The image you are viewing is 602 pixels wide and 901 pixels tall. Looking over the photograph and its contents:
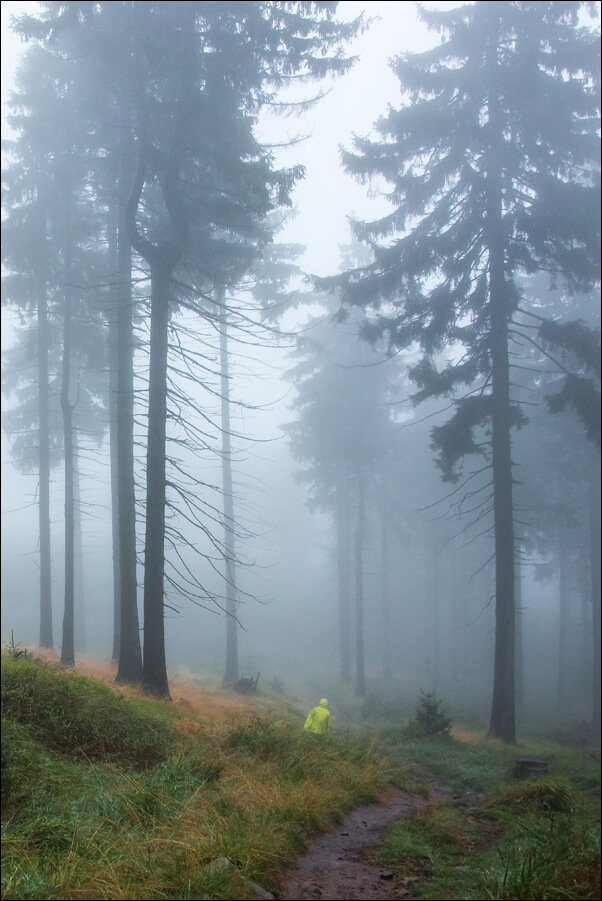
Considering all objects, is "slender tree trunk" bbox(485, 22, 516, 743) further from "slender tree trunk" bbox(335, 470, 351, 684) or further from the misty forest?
"slender tree trunk" bbox(335, 470, 351, 684)

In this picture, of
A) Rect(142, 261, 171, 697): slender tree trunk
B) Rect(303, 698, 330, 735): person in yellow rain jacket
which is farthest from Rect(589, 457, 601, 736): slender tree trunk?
Rect(142, 261, 171, 697): slender tree trunk

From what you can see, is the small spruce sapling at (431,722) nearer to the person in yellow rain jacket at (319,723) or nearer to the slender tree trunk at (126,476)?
the person in yellow rain jacket at (319,723)

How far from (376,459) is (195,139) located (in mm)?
16905

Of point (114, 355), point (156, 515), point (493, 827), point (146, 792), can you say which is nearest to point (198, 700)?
point (156, 515)

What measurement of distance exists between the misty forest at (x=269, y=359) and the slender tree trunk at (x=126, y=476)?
6cm

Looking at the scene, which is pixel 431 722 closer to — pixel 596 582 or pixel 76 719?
pixel 596 582

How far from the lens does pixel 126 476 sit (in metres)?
12.4

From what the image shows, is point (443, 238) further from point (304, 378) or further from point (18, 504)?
point (18, 504)

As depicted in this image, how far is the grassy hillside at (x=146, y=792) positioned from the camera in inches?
161

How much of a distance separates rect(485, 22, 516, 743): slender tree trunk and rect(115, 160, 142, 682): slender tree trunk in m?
7.02

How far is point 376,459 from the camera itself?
26250mm

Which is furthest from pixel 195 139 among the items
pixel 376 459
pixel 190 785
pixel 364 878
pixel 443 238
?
pixel 376 459

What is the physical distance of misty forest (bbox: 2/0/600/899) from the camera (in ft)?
17.3

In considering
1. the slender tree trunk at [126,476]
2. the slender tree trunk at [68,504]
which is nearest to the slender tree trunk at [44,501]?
the slender tree trunk at [68,504]
